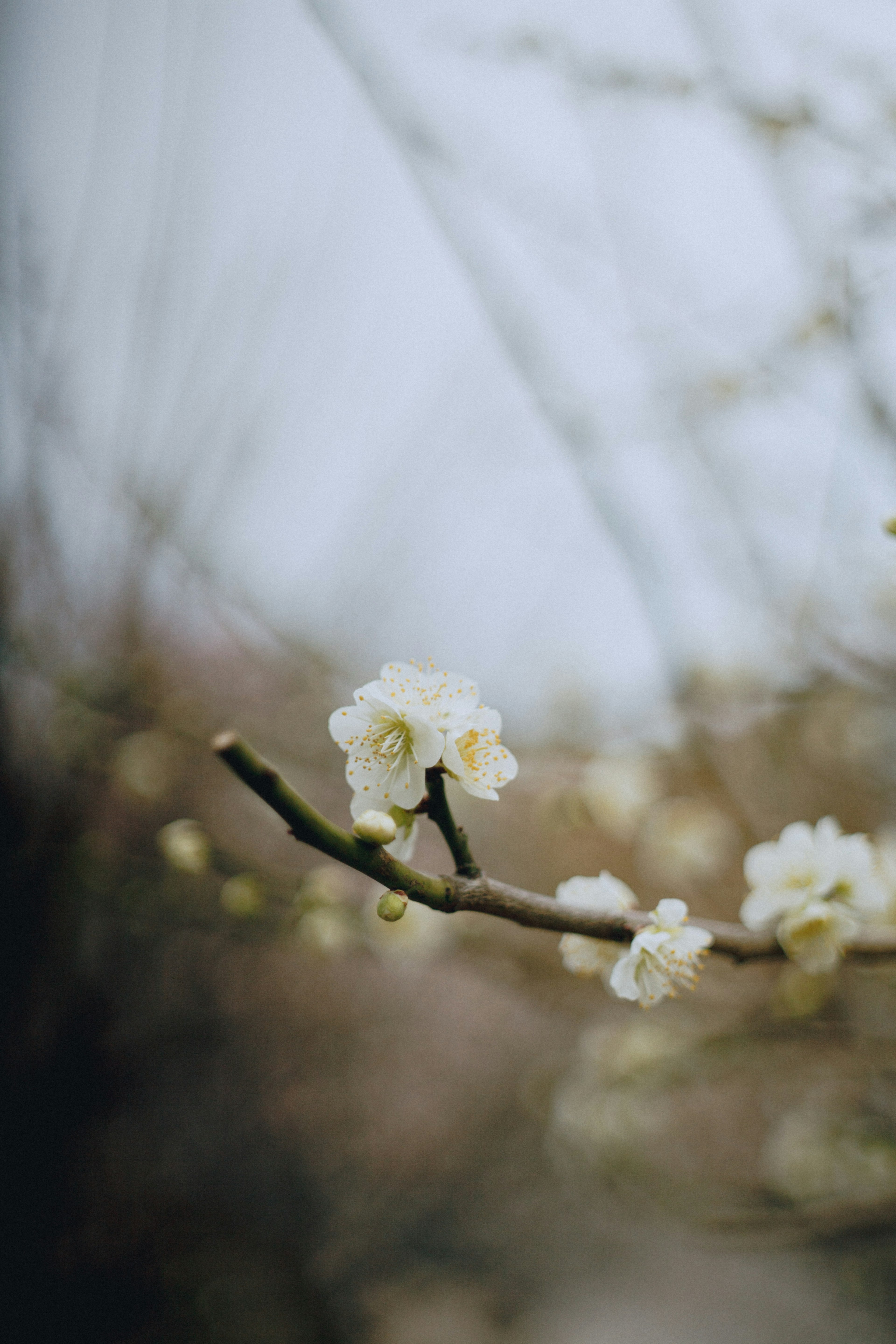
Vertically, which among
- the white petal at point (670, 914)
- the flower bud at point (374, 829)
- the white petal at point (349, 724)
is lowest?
the flower bud at point (374, 829)

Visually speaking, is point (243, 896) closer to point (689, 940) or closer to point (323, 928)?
point (323, 928)

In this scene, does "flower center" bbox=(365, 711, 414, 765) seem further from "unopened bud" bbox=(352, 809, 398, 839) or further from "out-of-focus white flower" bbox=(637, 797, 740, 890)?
"out-of-focus white flower" bbox=(637, 797, 740, 890)

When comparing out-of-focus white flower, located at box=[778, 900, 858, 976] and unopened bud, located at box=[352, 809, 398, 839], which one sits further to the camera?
out-of-focus white flower, located at box=[778, 900, 858, 976]

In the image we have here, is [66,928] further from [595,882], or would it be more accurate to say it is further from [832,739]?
[832,739]

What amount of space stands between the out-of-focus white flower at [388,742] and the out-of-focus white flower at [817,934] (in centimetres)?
46

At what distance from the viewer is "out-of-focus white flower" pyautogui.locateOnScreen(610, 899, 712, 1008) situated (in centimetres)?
60

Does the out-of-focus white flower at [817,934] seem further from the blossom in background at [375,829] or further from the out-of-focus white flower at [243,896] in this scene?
the out-of-focus white flower at [243,896]

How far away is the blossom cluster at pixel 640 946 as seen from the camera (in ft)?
1.97

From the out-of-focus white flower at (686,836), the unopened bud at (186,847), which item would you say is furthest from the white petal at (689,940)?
the out-of-focus white flower at (686,836)

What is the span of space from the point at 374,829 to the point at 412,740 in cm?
13

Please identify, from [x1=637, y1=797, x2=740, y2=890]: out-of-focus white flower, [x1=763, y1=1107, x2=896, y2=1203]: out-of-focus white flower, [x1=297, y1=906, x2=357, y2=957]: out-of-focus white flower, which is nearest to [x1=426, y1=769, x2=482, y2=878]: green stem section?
[x1=297, y1=906, x2=357, y2=957]: out-of-focus white flower

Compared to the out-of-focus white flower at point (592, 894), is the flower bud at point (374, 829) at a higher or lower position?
lower

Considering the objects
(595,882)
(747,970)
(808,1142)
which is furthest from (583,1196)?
(595,882)

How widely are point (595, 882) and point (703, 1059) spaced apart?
129cm
